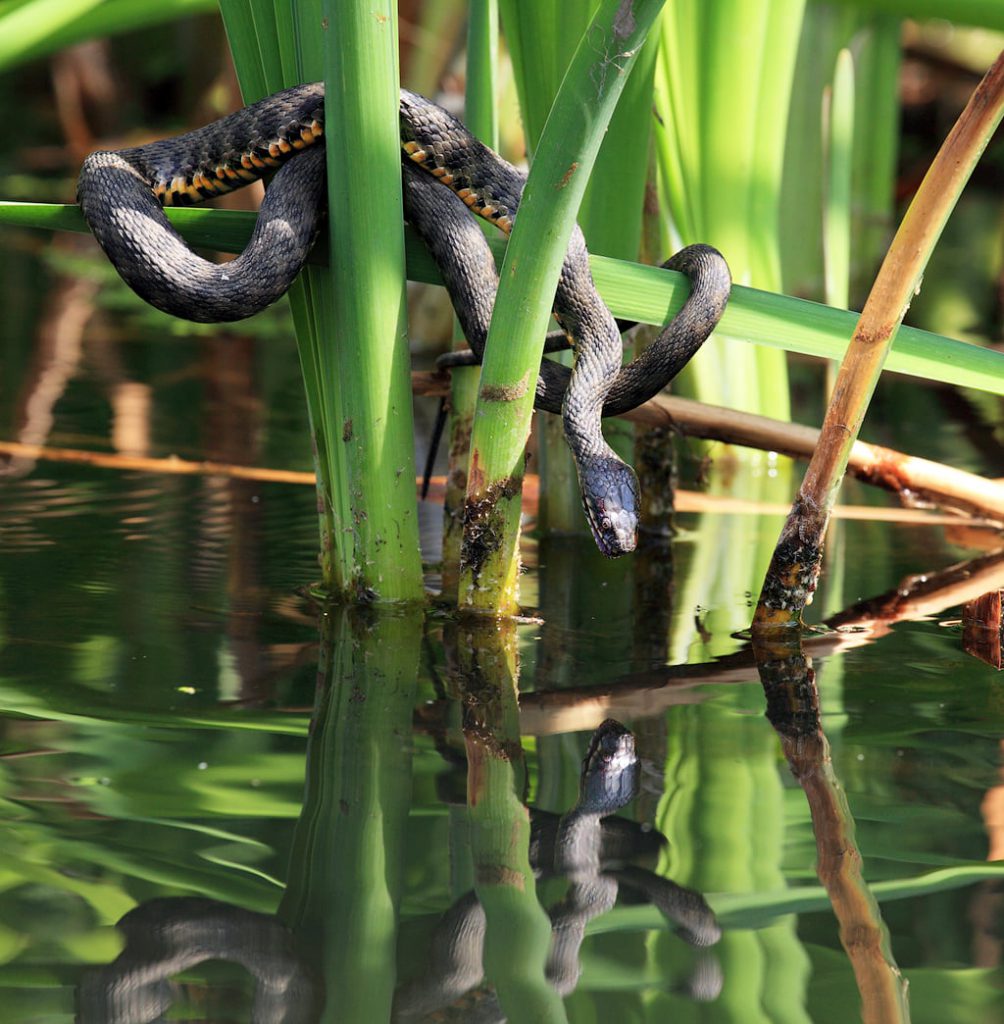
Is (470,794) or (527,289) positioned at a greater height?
(527,289)

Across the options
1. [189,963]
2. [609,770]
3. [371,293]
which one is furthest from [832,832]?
[371,293]

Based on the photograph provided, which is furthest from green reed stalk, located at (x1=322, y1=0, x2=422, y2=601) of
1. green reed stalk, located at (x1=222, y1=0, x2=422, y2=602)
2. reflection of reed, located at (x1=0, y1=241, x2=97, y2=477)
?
reflection of reed, located at (x1=0, y1=241, x2=97, y2=477)

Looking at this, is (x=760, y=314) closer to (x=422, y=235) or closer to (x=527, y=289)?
(x=527, y=289)

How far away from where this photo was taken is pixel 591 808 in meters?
Result: 1.70

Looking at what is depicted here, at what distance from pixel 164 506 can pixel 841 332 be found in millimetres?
1666

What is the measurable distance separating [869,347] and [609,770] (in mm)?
820

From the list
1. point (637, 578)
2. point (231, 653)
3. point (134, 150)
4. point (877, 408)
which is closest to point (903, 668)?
point (637, 578)

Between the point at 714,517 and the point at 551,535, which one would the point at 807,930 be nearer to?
the point at 551,535

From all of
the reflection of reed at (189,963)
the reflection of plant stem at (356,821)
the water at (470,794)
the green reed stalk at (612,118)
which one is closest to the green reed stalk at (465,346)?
the green reed stalk at (612,118)

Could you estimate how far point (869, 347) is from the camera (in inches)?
85.3

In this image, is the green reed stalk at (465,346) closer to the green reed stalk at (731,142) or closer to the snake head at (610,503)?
the snake head at (610,503)

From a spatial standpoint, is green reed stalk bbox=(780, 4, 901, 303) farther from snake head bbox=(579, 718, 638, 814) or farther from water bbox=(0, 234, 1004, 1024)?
snake head bbox=(579, 718, 638, 814)

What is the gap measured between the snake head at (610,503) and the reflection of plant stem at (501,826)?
263 mm

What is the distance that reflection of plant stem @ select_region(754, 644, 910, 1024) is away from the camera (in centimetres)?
130
